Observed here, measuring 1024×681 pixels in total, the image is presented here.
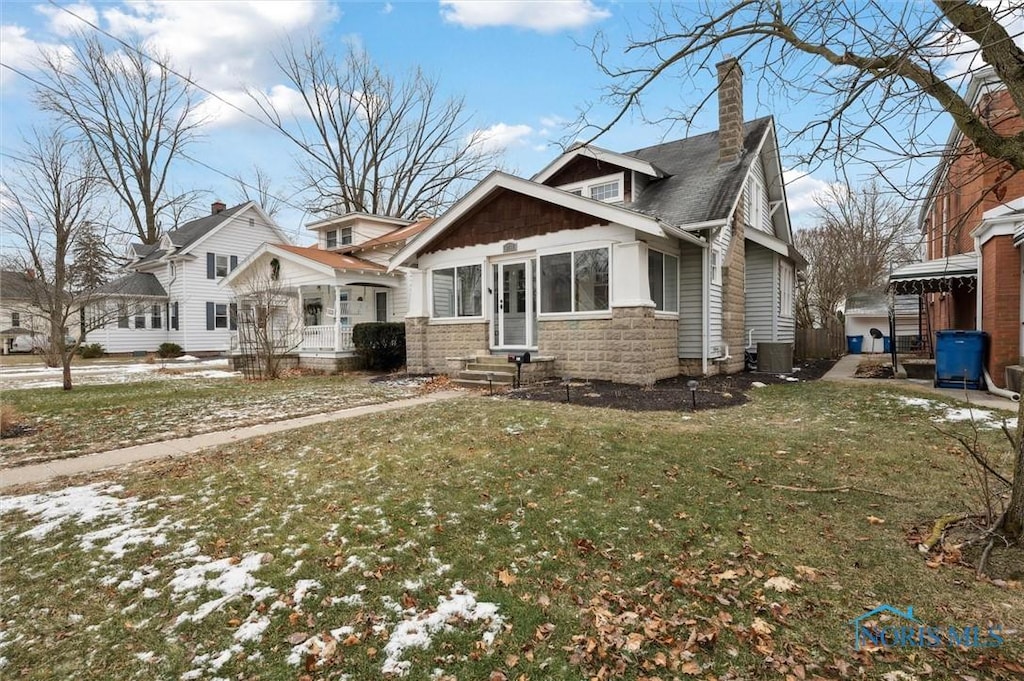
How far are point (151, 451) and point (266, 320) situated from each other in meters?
9.07

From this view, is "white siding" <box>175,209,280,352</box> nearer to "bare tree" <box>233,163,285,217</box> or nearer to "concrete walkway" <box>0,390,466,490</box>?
"bare tree" <box>233,163,285,217</box>

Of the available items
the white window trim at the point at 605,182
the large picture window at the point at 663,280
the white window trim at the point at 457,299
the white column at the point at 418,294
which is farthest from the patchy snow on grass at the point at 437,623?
the white window trim at the point at 605,182

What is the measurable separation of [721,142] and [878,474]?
36.5 feet

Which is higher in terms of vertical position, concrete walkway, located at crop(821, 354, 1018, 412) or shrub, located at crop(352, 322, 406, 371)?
shrub, located at crop(352, 322, 406, 371)

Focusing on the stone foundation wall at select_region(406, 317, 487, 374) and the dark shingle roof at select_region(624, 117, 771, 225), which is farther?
the stone foundation wall at select_region(406, 317, 487, 374)

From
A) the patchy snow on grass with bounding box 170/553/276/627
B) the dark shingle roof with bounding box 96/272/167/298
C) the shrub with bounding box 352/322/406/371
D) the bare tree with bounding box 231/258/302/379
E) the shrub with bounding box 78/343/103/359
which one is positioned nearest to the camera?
the patchy snow on grass with bounding box 170/553/276/627

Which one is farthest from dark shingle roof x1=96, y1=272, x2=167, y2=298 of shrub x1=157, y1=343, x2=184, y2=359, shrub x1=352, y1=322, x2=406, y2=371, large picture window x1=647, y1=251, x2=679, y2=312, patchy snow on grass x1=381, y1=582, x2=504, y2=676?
patchy snow on grass x1=381, y1=582, x2=504, y2=676

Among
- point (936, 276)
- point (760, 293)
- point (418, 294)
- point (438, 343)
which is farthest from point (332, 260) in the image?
point (936, 276)

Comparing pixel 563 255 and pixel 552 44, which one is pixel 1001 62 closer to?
pixel 552 44

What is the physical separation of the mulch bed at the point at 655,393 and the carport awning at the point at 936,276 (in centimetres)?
324

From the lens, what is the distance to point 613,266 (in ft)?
35.2

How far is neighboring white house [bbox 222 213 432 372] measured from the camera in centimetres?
1712

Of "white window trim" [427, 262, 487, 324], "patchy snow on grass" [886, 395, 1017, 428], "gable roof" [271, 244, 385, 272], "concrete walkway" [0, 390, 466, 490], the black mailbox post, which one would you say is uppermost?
"gable roof" [271, 244, 385, 272]

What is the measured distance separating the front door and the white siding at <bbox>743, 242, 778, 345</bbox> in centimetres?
711
